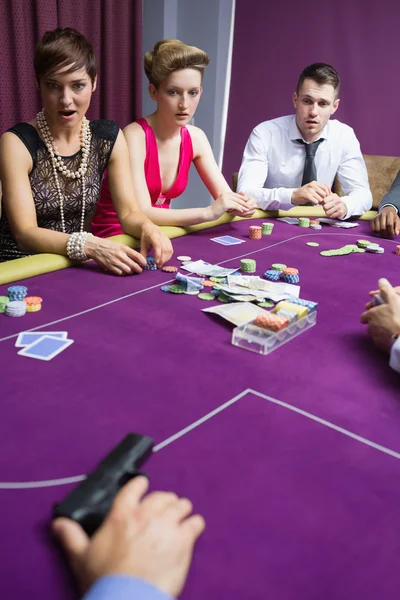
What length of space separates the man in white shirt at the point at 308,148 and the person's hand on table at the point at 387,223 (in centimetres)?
60

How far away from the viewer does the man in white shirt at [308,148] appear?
2834 millimetres

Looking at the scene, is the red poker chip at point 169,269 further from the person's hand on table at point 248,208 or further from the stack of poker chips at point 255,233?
the person's hand on table at point 248,208

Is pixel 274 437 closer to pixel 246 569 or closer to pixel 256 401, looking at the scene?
pixel 256 401

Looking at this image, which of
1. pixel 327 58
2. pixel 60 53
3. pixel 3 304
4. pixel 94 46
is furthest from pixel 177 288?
pixel 327 58

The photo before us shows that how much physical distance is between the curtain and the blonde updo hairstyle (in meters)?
1.48

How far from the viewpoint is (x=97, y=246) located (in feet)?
5.17

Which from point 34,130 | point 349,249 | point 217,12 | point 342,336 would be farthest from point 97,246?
point 217,12

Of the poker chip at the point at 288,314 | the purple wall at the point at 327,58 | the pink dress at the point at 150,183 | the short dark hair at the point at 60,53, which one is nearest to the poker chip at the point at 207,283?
the poker chip at the point at 288,314

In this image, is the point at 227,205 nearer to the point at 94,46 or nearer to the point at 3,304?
the point at 3,304

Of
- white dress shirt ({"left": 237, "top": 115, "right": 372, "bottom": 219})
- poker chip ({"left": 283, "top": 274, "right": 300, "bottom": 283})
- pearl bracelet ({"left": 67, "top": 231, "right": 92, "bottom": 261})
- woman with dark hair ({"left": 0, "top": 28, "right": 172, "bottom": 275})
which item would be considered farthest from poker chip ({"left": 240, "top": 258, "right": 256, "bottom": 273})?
white dress shirt ({"left": 237, "top": 115, "right": 372, "bottom": 219})

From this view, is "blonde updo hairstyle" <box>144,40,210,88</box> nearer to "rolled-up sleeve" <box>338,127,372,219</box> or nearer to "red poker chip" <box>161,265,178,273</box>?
"red poker chip" <box>161,265,178,273</box>

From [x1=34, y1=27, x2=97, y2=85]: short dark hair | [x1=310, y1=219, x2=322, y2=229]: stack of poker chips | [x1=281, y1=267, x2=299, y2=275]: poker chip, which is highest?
[x1=34, y1=27, x2=97, y2=85]: short dark hair

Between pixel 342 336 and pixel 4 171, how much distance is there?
46.5 inches

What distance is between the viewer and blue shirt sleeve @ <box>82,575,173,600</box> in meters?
0.52
